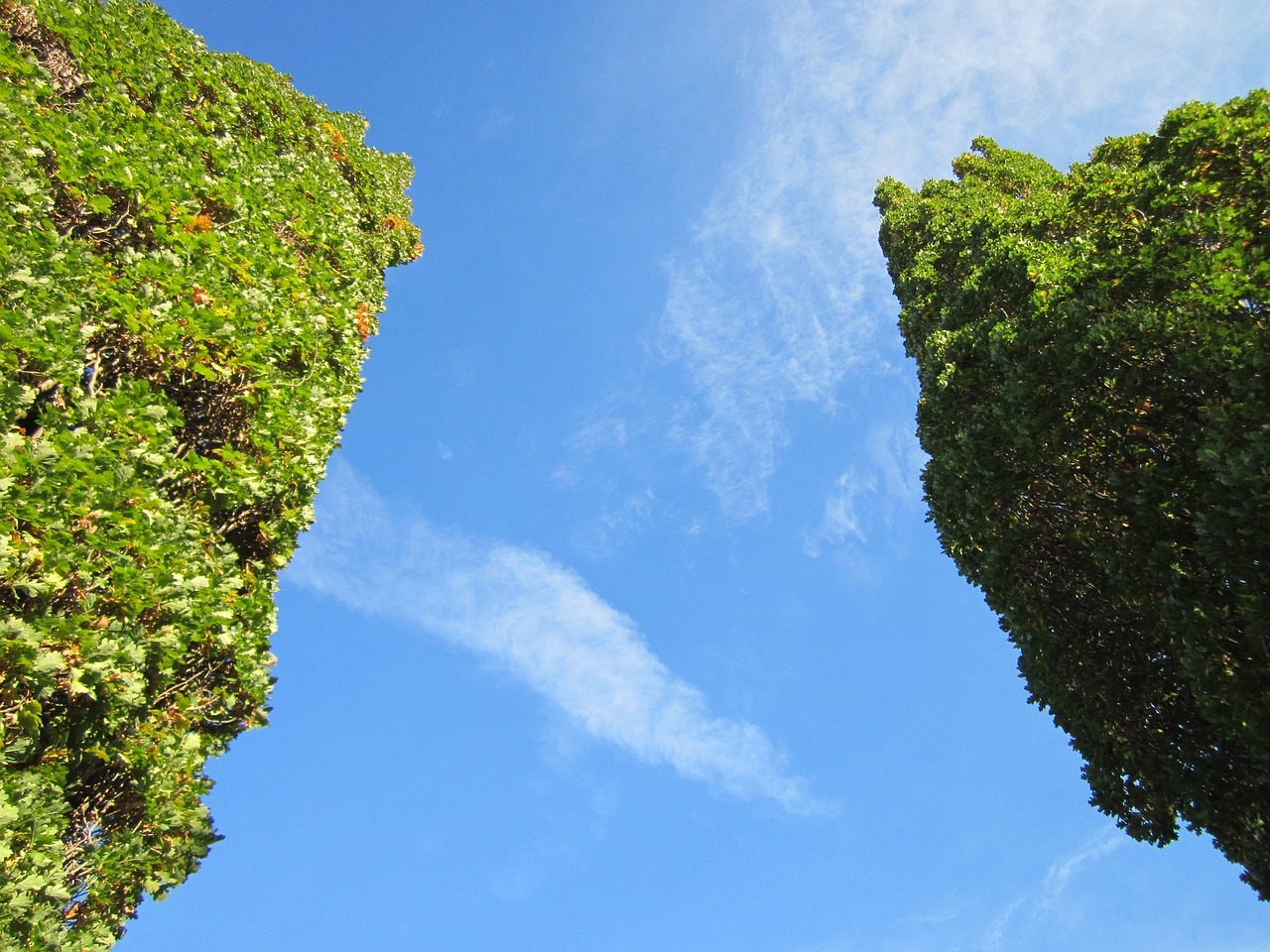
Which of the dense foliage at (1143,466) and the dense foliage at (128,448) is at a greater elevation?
the dense foliage at (1143,466)

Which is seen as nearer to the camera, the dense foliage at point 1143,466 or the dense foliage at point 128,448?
the dense foliage at point 128,448

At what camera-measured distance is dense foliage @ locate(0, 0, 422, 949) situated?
4301 millimetres

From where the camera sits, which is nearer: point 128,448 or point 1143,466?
point 128,448

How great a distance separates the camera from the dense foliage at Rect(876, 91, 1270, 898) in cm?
619

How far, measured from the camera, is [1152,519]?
697 centimetres

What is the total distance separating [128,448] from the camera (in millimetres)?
5277

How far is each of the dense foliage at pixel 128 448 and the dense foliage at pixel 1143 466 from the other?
345 inches

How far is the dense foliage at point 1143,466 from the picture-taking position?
619 centimetres

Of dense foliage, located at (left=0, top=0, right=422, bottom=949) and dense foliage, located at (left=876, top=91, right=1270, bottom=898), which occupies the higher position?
dense foliage, located at (left=876, top=91, right=1270, bottom=898)

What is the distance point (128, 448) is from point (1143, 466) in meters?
9.74

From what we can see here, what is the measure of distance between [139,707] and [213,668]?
0.91 m

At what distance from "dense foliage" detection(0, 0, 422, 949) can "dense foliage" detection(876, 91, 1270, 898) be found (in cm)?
877

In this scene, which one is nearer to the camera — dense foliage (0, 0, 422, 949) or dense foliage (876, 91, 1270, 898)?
dense foliage (0, 0, 422, 949)

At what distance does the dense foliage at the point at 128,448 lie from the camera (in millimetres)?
4301
